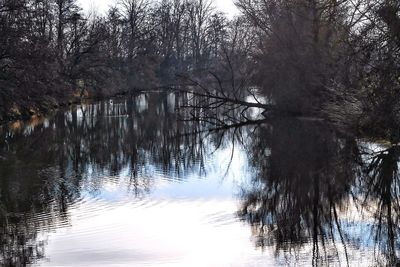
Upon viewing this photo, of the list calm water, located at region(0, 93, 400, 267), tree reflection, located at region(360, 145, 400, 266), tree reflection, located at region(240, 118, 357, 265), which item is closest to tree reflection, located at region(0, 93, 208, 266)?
calm water, located at region(0, 93, 400, 267)

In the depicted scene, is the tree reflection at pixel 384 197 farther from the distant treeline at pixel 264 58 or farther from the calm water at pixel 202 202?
the distant treeline at pixel 264 58

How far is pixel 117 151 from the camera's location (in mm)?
22641

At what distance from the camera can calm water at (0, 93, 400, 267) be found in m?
9.07

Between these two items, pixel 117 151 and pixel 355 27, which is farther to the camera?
pixel 117 151

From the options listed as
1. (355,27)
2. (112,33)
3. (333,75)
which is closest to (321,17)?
(333,75)

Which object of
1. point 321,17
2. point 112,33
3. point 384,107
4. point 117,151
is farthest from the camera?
point 112,33

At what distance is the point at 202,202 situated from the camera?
13.2 metres

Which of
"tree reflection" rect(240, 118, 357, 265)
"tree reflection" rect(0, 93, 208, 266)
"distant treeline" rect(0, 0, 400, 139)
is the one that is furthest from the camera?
"distant treeline" rect(0, 0, 400, 139)

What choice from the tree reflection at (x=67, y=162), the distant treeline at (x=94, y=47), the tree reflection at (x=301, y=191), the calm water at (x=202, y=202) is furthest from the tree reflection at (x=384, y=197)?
the distant treeline at (x=94, y=47)

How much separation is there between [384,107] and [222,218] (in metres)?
7.62

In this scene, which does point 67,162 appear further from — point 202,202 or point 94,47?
point 94,47

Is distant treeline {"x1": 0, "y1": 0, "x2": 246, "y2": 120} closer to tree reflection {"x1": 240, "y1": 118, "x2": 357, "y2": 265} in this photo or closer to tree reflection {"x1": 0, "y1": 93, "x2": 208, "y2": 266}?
tree reflection {"x1": 0, "y1": 93, "x2": 208, "y2": 266}

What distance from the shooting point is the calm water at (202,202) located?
9070mm

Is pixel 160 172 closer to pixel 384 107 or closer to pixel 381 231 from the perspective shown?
→ pixel 384 107
